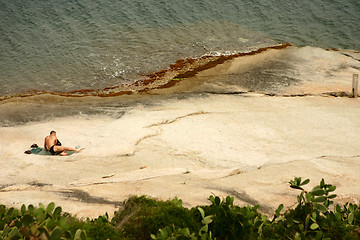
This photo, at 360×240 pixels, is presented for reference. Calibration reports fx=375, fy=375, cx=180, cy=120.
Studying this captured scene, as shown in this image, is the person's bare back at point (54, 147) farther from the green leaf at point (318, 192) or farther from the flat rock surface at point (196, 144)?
the green leaf at point (318, 192)

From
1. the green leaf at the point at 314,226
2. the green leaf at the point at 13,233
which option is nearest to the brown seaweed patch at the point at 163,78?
the green leaf at the point at 314,226

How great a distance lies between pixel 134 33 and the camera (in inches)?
1093

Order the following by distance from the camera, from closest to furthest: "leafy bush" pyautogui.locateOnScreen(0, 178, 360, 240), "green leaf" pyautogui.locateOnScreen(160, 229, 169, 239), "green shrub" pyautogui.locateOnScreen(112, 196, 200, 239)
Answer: "green leaf" pyautogui.locateOnScreen(160, 229, 169, 239), "leafy bush" pyautogui.locateOnScreen(0, 178, 360, 240), "green shrub" pyautogui.locateOnScreen(112, 196, 200, 239)

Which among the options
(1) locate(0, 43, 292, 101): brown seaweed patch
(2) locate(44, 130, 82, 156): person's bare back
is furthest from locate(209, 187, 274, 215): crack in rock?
(1) locate(0, 43, 292, 101): brown seaweed patch

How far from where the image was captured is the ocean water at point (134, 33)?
23545mm

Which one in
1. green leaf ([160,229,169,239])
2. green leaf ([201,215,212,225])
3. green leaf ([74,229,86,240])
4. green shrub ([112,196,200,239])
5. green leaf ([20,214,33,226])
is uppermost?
green leaf ([20,214,33,226])

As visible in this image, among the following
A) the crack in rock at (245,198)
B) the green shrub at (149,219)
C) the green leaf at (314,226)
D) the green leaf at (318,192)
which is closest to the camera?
the green leaf at (314,226)

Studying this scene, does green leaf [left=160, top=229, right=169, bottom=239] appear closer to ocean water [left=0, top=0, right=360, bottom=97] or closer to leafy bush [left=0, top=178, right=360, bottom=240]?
leafy bush [left=0, top=178, right=360, bottom=240]

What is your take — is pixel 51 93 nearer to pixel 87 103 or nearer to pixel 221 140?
pixel 87 103

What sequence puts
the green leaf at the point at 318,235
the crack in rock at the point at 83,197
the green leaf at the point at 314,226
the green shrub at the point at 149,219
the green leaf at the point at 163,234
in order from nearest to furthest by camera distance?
1. the green leaf at the point at 163,234
2. the green leaf at the point at 318,235
3. the green leaf at the point at 314,226
4. the green shrub at the point at 149,219
5. the crack in rock at the point at 83,197

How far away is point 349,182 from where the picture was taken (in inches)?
388

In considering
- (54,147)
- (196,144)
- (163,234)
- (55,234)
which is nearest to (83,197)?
(55,234)

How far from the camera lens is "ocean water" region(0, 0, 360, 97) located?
77.2ft

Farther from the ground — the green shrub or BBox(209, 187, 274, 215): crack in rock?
the green shrub
